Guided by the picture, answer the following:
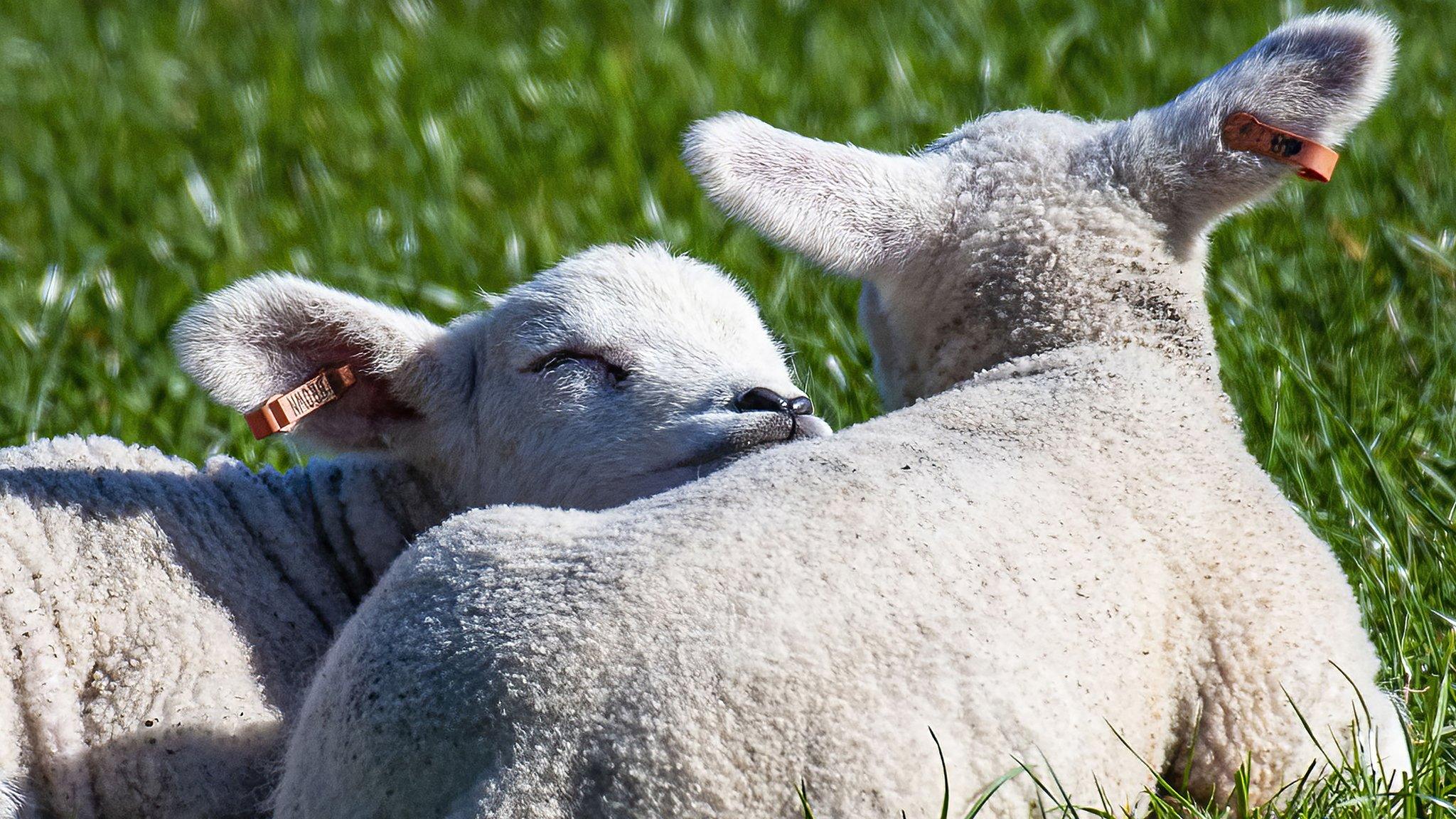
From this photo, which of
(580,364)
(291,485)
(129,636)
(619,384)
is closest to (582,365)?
(580,364)

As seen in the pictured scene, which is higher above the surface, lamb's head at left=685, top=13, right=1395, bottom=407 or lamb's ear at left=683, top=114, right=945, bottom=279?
lamb's ear at left=683, top=114, right=945, bottom=279

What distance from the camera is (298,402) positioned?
346 centimetres

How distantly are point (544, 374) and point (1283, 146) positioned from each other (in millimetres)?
1502

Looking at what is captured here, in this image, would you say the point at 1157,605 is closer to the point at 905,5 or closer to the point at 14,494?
the point at 14,494

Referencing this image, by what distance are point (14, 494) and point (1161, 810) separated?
2115mm

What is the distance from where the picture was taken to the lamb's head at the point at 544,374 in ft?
10.8

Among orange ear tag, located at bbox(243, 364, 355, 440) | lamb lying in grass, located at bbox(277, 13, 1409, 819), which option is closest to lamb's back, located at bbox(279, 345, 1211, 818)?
lamb lying in grass, located at bbox(277, 13, 1409, 819)

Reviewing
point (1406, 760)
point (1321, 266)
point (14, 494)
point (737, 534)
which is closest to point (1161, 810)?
point (1406, 760)

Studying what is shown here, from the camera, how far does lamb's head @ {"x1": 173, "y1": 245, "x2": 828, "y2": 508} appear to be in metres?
3.30

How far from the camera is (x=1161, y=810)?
248 cm

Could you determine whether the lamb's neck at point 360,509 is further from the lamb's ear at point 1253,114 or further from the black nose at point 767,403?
the lamb's ear at point 1253,114

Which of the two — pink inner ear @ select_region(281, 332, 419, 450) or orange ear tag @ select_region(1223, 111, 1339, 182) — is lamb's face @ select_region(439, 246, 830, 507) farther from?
orange ear tag @ select_region(1223, 111, 1339, 182)

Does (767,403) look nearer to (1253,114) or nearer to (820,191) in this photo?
(820,191)

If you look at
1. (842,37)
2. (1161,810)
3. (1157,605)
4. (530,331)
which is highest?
(842,37)
